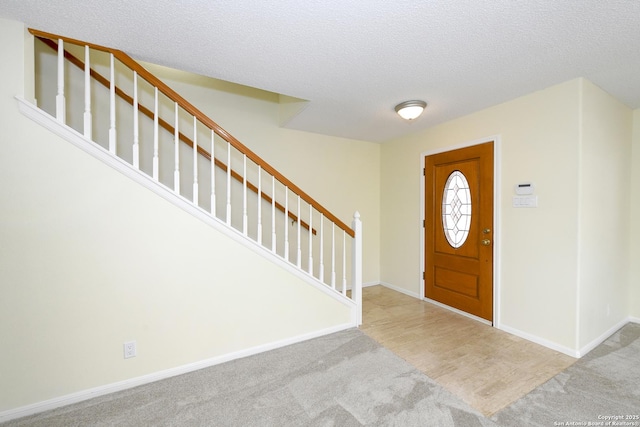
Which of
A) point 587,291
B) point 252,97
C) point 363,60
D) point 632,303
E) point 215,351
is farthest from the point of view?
point 252,97

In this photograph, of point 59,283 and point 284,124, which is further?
point 284,124

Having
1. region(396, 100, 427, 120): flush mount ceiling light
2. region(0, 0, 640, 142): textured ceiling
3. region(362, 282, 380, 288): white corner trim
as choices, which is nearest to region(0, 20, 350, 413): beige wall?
region(0, 0, 640, 142): textured ceiling

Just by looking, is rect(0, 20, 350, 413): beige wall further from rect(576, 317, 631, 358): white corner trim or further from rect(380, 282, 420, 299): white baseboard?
rect(576, 317, 631, 358): white corner trim

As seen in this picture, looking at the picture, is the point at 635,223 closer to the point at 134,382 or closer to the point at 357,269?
the point at 357,269

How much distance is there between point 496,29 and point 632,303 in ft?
11.5

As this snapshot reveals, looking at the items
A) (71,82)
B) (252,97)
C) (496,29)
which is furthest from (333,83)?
(71,82)

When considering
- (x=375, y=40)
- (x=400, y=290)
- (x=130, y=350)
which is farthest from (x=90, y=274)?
(x=400, y=290)

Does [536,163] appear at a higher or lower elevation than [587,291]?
higher

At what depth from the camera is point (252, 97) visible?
11.3 feet

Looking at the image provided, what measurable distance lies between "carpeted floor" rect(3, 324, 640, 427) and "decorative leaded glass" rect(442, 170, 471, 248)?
4.92ft

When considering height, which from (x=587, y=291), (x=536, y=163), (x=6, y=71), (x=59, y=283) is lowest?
(x=587, y=291)

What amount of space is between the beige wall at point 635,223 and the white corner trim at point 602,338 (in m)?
0.26

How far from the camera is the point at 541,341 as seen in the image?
8.22 ft

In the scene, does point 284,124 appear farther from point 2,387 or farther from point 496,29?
point 2,387
